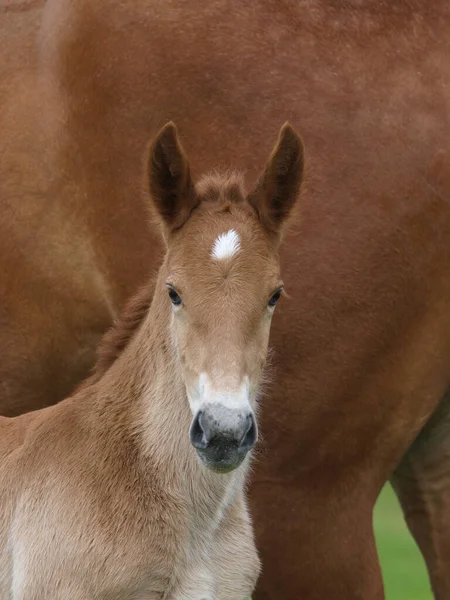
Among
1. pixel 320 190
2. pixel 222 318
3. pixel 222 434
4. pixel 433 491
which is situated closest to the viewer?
pixel 222 434

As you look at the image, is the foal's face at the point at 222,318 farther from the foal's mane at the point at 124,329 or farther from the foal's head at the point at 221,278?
the foal's mane at the point at 124,329

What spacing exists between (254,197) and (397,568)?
828 cm

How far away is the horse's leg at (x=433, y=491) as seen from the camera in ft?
18.5

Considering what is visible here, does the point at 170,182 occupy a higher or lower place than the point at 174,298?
higher

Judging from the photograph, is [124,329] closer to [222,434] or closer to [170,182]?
[170,182]

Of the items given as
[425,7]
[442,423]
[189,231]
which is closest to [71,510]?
[189,231]

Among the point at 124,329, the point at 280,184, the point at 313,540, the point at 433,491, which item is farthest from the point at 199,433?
the point at 433,491

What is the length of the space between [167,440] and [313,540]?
0.96 meters

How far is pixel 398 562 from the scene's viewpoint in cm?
1278

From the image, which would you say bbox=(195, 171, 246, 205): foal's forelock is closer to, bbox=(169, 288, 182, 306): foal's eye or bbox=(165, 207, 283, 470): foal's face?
bbox=(165, 207, 283, 470): foal's face

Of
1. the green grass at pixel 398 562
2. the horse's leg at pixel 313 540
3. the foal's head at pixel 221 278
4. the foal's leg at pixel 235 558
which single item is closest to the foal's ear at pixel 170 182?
the foal's head at pixel 221 278

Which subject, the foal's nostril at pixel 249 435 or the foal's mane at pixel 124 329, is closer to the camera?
the foal's nostril at pixel 249 435

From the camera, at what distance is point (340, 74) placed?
5.30 meters

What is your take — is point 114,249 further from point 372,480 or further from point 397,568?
point 397,568
